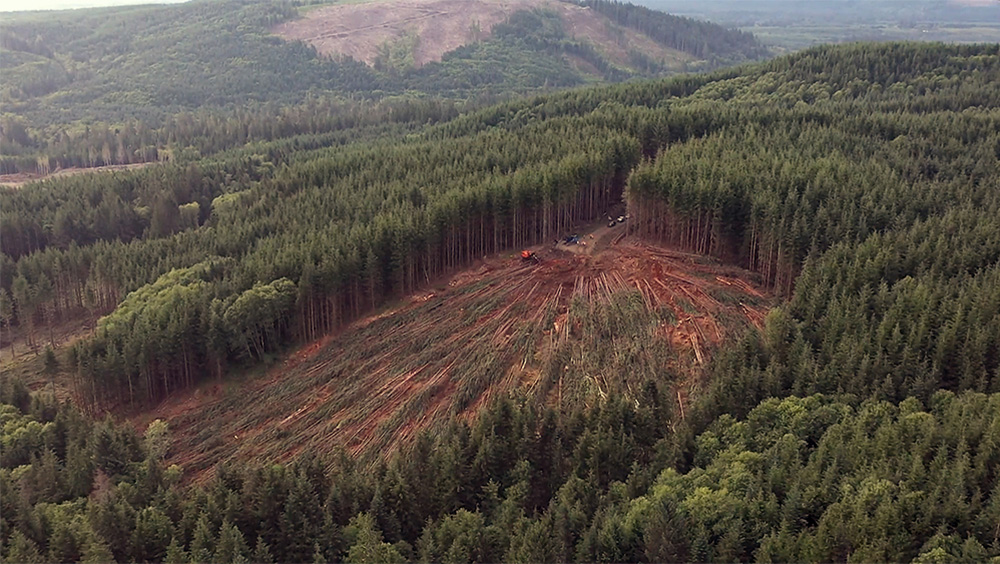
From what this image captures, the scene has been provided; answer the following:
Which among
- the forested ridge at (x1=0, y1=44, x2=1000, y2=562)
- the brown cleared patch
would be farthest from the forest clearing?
the brown cleared patch

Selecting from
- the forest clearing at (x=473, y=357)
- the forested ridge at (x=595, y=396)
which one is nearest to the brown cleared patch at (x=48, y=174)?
the forested ridge at (x=595, y=396)

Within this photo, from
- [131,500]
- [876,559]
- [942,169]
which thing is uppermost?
[942,169]

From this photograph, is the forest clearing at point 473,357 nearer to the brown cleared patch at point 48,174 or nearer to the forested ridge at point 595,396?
the forested ridge at point 595,396

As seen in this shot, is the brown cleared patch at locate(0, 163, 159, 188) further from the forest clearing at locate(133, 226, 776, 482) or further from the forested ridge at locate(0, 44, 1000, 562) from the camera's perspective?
the forest clearing at locate(133, 226, 776, 482)

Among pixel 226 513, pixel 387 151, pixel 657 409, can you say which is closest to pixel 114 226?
pixel 387 151

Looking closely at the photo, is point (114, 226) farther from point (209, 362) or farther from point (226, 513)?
point (226, 513)
